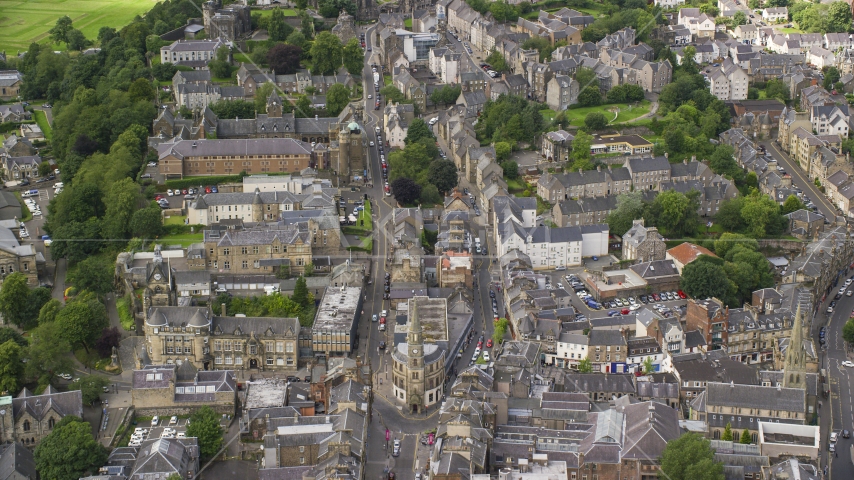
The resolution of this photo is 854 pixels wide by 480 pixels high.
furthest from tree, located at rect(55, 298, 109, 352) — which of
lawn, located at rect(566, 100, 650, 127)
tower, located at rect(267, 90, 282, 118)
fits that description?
lawn, located at rect(566, 100, 650, 127)

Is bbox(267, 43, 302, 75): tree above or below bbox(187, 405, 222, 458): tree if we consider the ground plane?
above

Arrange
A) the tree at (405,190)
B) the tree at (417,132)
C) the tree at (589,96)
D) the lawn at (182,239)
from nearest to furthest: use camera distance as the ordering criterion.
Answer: the lawn at (182,239)
the tree at (405,190)
the tree at (417,132)
the tree at (589,96)

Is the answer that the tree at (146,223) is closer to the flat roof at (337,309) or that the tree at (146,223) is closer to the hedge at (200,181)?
the hedge at (200,181)

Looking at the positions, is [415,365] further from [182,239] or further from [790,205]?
[790,205]

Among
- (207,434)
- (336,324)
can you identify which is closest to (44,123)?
(336,324)

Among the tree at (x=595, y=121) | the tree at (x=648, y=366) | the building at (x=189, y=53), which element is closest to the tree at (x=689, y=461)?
the tree at (x=648, y=366)

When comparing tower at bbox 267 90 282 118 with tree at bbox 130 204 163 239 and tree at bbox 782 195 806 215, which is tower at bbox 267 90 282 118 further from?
tree at bbox 782 195 806 215
